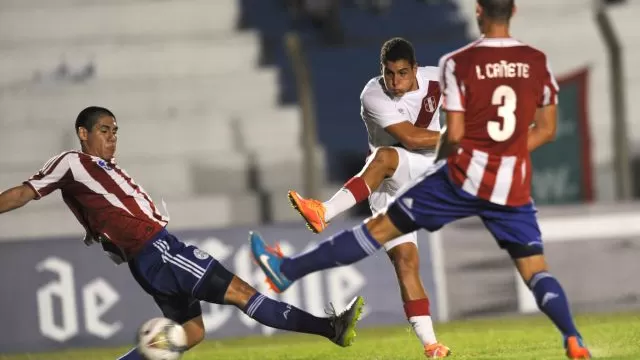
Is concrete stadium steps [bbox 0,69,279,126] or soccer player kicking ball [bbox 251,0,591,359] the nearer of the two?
soccer player kicking ball [bbox 251,0,591,359]

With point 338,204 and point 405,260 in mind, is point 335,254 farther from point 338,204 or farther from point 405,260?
point 405,260

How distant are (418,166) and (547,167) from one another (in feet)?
27.8

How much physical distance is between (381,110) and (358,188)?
0.52 metres

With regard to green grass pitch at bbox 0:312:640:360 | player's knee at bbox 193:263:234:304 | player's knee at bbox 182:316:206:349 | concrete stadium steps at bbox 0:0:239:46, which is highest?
concrete stadium steps at bbox 0:0:239:46

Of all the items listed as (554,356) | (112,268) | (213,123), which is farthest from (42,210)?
(554,356)

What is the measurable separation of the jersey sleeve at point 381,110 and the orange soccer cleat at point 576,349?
1.91 m

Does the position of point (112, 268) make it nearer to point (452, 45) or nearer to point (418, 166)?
point (418, 166)

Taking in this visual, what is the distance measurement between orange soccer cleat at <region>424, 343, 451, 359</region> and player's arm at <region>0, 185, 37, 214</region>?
8.09 ft

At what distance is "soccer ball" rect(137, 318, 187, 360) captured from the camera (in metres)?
7.52

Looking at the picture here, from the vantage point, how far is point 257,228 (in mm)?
12859

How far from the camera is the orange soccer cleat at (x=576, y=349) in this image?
6.75m

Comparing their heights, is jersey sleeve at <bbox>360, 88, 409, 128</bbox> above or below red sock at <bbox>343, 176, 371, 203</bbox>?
above

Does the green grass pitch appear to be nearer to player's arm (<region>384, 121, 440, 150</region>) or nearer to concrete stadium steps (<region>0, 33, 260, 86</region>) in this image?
player's arm (<region>384, 121, 440, 150</region>)

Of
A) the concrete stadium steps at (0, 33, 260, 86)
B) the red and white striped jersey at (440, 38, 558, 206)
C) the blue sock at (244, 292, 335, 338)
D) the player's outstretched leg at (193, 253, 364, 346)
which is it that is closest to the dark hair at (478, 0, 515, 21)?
the red and white striped jersey at (440, 38, 558, 206)
